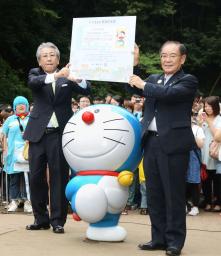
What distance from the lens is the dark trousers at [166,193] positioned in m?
5.38

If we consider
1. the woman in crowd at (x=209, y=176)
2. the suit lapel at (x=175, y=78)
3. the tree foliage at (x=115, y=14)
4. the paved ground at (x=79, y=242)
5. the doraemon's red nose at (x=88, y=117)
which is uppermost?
the tree foliage at (x=115, y=14)

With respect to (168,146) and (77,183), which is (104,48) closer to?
(168,146)

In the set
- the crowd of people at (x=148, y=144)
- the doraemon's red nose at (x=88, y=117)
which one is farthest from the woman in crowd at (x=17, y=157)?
the doraemon's red nose at (x=88, y=117)

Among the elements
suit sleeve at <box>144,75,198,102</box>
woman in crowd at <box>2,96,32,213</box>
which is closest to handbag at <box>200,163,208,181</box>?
woman in crowd at <box>2,96,32,213</box>

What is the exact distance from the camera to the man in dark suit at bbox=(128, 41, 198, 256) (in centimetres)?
536

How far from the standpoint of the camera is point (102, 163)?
5707mm

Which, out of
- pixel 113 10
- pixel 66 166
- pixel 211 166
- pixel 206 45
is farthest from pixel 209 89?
pixel 66 166

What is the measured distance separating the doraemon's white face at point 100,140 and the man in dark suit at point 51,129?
0.59 metres

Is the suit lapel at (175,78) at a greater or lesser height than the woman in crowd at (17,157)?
greater

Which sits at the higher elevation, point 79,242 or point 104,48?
point 104,48

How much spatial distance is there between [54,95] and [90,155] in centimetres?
101

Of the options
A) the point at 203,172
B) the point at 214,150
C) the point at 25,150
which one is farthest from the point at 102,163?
the point at 203,172

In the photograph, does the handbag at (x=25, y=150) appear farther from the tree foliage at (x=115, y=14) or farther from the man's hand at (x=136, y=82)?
the tree foliage at (x=115, y=14)

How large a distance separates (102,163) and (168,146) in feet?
2.31
